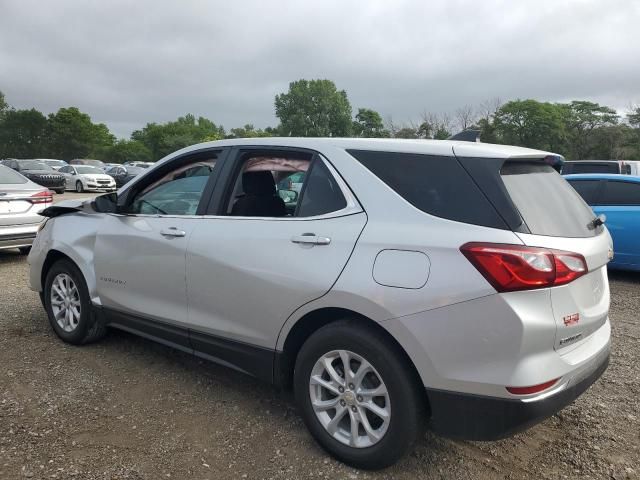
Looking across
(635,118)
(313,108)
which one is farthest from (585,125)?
(313,108)

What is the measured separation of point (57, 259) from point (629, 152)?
152 feet

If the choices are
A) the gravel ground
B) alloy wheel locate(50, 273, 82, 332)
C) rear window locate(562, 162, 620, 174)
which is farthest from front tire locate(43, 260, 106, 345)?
rear window locate(562, 162, 620, 174)

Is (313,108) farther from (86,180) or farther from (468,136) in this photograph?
(468,136)

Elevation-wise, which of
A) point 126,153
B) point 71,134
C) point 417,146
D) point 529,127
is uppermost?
point 71,134

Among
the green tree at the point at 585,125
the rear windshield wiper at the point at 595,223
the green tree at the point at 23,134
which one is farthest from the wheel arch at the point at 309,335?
the green tree at the point at 23,134

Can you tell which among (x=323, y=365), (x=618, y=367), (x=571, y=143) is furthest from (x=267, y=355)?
(x=571, y=143)

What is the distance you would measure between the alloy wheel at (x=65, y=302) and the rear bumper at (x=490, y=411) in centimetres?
312

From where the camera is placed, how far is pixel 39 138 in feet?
245

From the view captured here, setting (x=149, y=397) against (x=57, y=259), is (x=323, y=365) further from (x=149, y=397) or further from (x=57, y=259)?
(x=57, y=259)

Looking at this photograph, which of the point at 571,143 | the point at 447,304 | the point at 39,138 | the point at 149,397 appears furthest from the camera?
the point at 39,138

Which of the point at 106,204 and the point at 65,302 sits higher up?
the point at 106,204

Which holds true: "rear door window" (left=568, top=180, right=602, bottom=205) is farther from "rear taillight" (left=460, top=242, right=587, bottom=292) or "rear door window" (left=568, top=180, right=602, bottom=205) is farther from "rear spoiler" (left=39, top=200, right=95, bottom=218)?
"rear spoiler" (left=39, top=200, right=95, bottom=218)

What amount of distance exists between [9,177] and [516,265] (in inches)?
318

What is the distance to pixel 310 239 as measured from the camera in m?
2.63
